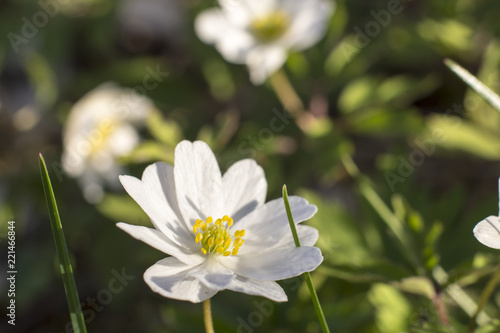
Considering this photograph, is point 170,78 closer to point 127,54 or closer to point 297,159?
point 127,54

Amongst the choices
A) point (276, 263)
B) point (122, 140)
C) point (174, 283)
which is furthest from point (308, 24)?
point (174, 283)

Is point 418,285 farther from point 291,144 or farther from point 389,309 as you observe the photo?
point 291,144

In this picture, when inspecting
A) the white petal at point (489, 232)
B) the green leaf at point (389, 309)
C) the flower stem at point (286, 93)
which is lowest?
the green leaf at point (389, 309)

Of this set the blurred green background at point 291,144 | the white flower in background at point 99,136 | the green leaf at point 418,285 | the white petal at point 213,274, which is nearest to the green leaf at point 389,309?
the blurred green background at point 291,144

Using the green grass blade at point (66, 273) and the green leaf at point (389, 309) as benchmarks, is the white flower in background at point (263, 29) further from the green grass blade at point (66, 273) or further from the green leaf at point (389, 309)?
the green grass blade at point (66, 273)

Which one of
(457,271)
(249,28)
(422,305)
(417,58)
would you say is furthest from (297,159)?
(457,271)

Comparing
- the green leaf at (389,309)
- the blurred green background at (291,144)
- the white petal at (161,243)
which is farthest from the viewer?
the blurred green background at (291,144)

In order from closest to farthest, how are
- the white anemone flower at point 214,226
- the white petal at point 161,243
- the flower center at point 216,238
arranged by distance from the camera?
1. the white petal at point 161,243
2. the white anemone flower at point 214,226
3. the flower center at point 216,238
